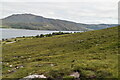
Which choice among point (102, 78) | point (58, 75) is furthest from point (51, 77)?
point (102, 78)

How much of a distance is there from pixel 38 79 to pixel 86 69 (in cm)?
645

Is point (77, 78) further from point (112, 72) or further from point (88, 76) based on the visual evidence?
point (112, 72)

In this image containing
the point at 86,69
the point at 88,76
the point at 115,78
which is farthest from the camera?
the point at 86,69

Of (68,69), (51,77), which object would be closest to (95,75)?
(68,69)

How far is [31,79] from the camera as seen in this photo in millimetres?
17188

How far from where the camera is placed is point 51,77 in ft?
58.0

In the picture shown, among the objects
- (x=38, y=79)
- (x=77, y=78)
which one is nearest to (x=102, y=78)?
(x=77, y=78)

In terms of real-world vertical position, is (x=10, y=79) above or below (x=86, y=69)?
below

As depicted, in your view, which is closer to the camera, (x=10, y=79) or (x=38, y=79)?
(x=38, y=79)

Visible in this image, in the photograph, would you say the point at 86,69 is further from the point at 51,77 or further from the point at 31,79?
the point at 31,79

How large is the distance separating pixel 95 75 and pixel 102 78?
0.92 m

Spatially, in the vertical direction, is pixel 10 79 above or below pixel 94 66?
below

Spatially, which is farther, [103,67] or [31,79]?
[103,67]

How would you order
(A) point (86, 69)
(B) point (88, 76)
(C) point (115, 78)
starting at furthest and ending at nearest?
(A) point (86, 69) < (B) point (88, 76) < (C) point (115, 78)
